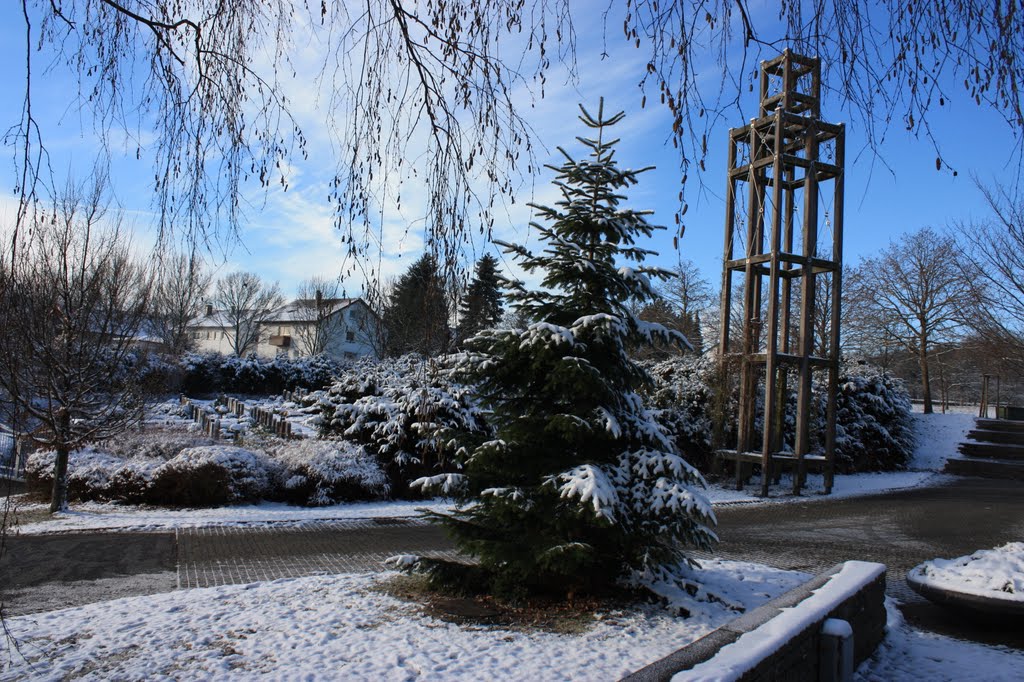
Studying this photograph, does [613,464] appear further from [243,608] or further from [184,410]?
[184,410]

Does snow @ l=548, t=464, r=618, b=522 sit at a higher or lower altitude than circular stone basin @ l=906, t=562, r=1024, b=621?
higher

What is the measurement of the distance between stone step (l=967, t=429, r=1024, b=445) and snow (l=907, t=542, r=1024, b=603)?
16.2m

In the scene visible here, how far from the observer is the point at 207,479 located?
10984 mm

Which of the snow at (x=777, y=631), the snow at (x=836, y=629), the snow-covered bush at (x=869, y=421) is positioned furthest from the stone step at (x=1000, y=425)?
the snow at (x=836, y=629)

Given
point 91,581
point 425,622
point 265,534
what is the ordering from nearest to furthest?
point 425,622, point 91,581, point 265,534

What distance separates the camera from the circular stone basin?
18.3 feet

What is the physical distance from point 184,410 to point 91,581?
17.4 meters

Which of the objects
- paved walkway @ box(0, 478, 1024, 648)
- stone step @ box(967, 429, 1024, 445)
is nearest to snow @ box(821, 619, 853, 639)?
paved walkway @ box(0, 478, 1024, 648)

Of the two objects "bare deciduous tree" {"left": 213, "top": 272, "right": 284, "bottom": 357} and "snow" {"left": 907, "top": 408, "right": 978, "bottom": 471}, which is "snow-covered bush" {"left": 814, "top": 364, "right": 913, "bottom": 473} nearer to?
"snow" {"left": 907, "top": 408, "right": 978, "bottom": 471}

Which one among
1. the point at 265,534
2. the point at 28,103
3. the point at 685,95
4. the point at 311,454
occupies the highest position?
the point at 685,95

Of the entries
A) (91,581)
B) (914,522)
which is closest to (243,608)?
(91,581)

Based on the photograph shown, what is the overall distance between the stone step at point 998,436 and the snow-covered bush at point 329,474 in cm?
1770

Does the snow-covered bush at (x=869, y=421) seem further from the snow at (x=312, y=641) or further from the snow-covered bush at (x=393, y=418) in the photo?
the snow at (x=312, y=641)

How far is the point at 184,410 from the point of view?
906 inches
